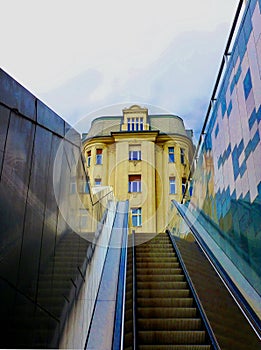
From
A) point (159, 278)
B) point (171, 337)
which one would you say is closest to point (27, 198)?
point (171, 337)

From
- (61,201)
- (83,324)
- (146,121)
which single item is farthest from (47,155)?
(146,121)

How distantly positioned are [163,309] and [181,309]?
0.24 metres

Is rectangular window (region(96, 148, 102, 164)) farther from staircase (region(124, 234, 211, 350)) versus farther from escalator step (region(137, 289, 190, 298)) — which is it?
escalator step (region(137, 289, 190, 298))

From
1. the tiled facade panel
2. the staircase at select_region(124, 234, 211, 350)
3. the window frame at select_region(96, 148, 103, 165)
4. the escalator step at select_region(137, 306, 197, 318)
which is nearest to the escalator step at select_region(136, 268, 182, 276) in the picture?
the staircase at select_region(124, 234, 211, 350)

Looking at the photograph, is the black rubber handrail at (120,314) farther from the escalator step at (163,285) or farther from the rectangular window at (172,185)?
the rectangular window at (172,185)

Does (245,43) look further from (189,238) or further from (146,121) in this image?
(146,121)

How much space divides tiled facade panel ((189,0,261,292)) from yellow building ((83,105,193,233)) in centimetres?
1535

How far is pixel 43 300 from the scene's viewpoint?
2.19 metres

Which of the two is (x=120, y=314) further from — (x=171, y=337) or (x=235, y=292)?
(x=235, y=292)

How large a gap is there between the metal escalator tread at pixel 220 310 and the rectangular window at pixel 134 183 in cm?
1650

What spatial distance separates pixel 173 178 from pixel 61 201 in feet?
66.8

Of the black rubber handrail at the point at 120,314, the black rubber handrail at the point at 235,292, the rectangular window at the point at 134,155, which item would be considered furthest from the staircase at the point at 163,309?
the rectangular window at the point at 134,155

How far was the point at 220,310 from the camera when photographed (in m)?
4.31

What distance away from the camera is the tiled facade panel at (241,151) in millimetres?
4152
